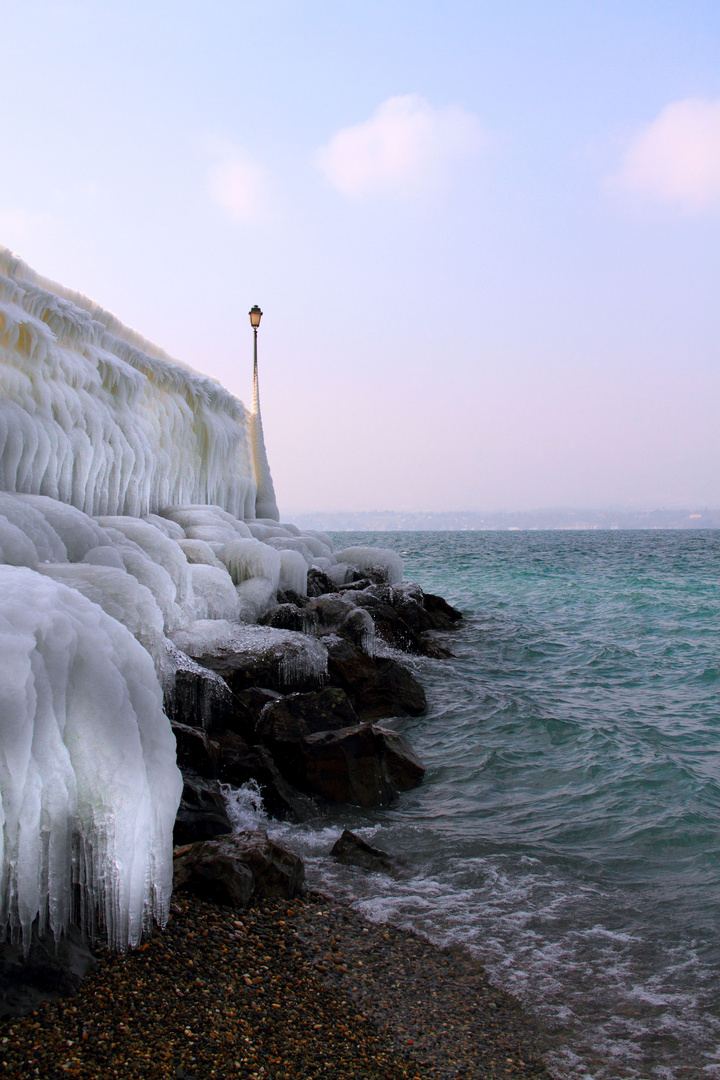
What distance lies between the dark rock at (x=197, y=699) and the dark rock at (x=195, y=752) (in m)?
0.97

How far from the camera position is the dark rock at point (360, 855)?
559cm

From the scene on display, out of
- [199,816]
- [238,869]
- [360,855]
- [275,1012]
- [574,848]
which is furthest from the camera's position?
[574,848]

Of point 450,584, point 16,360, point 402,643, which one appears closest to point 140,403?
point 16,360

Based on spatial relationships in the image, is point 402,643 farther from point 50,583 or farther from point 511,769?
point 50,583

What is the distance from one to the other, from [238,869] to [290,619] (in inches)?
269

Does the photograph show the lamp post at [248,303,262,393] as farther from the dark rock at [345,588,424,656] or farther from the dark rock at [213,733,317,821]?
the dark rock at [213,733,317,821]

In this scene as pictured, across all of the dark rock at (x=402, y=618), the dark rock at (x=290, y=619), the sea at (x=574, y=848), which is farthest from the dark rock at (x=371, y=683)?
the dark rock at (x=402, y=618)

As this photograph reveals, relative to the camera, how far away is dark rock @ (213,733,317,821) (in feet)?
21.5

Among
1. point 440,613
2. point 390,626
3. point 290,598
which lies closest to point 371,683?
point 290,598

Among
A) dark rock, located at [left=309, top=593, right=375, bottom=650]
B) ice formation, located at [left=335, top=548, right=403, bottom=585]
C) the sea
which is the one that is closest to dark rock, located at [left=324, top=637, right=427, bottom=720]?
the sea

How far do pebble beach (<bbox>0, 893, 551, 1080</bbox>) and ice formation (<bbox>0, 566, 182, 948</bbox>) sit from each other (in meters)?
0.34

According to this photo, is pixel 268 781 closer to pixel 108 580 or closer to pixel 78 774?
pixel 108 580

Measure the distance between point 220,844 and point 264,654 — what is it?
387 cm

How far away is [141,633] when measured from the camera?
22.0ft
